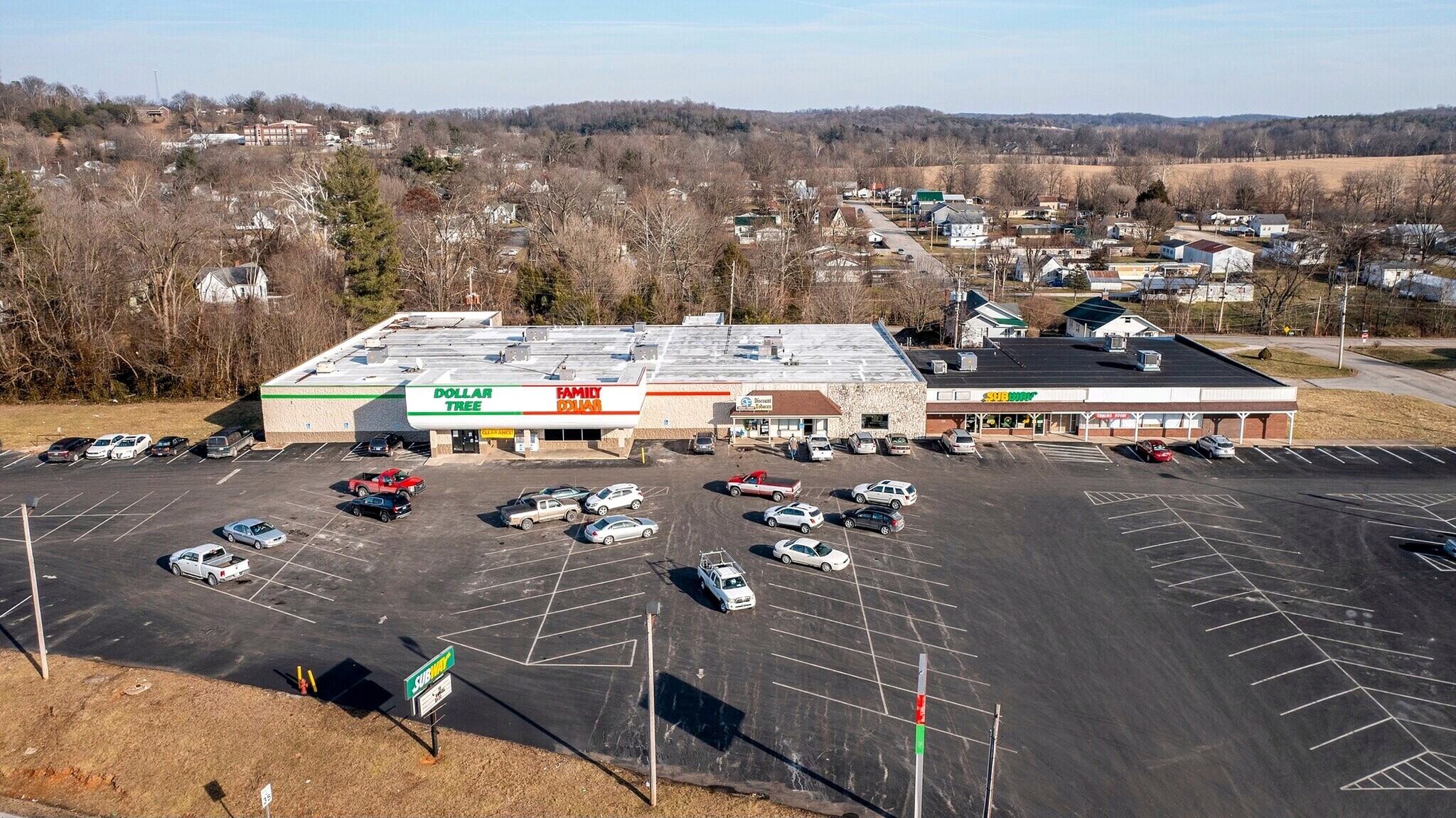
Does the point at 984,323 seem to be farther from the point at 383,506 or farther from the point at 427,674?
the point at 427,674

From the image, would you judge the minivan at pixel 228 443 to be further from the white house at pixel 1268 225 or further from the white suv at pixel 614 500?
the white house at pixel 1268 225

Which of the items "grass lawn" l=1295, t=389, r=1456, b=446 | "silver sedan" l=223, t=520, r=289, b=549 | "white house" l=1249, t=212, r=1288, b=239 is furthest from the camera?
"white house" l=1249, t=212, r=1288, b=239

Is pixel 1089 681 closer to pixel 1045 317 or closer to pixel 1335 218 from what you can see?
pixel 1045 317

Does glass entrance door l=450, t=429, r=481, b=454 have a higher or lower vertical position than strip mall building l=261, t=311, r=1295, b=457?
lower

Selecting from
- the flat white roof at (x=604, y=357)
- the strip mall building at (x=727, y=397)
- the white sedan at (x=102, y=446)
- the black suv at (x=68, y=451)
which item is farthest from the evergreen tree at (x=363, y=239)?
the black suv at (x=68, y=451)

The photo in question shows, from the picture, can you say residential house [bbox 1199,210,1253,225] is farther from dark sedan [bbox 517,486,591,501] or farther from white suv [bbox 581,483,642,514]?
dark sedan [bbox 517,486,591,501]

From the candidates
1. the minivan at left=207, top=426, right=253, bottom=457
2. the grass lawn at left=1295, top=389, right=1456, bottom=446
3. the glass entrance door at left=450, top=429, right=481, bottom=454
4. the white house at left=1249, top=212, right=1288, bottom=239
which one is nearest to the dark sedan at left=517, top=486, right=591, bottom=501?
the glass entrance door at left=450, top=429, right=481, bottom=454

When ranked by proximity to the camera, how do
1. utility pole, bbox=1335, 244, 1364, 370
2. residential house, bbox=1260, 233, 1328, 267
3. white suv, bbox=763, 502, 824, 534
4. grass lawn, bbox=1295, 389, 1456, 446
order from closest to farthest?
white suv, bbox=763, 502, 824, 534 → grass lawn, bbox=1295, 389, 1456, 446 → utility pole, bbox=1335, 244, 1364, 370 → residential house, bbox=1260, 233, 1328, 267

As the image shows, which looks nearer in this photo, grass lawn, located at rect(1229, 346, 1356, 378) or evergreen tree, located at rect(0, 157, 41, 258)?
evergreen tree, located at rect(0, 157, 41, 258)
